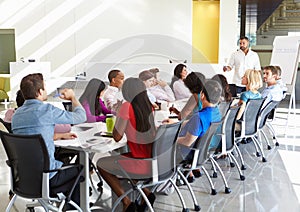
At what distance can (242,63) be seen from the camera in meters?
6.79

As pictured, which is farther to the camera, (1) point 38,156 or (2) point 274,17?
(2) point 274,17

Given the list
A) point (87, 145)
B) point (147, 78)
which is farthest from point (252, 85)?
point (87, 145)

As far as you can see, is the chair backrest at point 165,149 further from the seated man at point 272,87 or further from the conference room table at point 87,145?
the seated man at point 272,87

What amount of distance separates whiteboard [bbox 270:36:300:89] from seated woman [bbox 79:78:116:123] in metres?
3.99

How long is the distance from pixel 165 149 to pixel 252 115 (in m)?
1.88

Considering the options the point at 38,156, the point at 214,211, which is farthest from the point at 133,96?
the point at 214,211

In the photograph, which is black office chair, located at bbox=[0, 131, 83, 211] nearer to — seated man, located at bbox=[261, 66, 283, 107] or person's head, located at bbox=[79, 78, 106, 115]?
person's head, located at bbox=[79, 78, 106, 115]

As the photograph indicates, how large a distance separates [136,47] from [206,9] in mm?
2847

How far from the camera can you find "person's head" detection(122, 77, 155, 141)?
2.79 m

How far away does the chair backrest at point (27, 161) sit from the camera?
7.81 feet

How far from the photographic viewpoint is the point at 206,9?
1249 cm

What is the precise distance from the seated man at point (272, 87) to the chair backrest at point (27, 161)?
3626mm

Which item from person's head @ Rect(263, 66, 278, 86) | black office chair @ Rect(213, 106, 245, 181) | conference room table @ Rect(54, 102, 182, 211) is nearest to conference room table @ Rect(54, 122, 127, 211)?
conference room table @ Rect(54, 102, 182, 211)

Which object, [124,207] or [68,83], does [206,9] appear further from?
[124,207]
